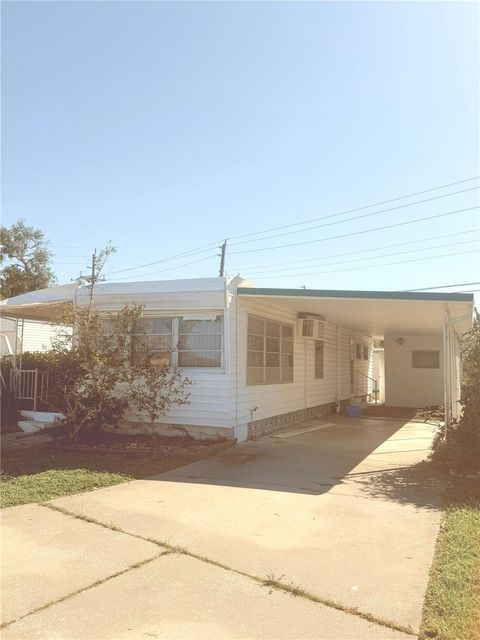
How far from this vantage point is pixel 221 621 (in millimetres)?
3025

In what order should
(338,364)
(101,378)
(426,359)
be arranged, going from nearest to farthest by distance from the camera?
(101,378)
(338,364)
(426,359)

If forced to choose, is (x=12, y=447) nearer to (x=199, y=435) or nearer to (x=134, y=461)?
(x=134, y=461)

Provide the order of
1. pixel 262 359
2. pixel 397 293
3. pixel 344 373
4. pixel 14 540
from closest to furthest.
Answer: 1. pixel 14 540
2. pixel 397 293
3. pixel 262 359
4. pixel 344 373

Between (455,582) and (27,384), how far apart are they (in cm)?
1094

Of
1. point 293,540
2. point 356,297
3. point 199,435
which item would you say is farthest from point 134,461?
point 356,297

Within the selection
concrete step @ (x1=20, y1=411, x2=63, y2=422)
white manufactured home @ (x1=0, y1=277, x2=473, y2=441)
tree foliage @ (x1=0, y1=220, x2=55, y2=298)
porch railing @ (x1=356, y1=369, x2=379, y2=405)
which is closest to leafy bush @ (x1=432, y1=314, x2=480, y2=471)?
white manufactured home @ (x1=0, y1=277, x2=473, y2=441)

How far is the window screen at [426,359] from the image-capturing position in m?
17.5

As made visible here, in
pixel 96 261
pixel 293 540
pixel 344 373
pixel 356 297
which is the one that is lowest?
pixel 293 540

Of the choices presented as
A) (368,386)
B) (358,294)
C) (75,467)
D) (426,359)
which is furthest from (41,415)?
(368,386)

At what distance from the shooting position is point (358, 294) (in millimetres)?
9031

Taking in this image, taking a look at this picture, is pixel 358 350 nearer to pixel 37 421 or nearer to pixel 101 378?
pixel 37 421

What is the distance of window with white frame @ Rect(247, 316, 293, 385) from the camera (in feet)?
33.6

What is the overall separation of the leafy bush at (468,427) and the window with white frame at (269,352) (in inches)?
159

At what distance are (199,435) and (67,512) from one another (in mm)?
4453
